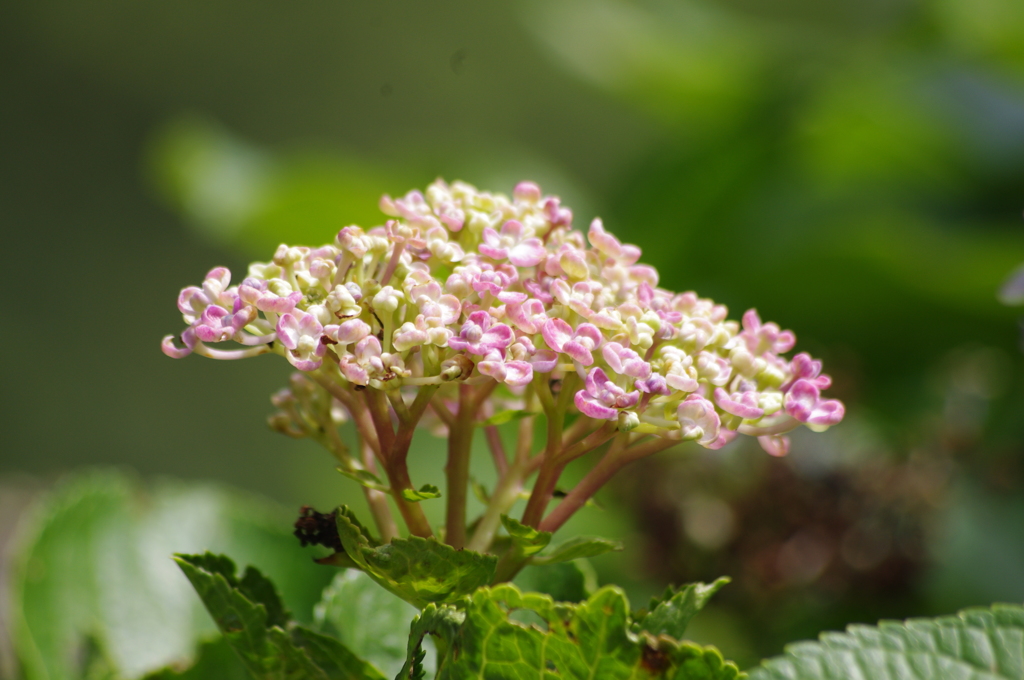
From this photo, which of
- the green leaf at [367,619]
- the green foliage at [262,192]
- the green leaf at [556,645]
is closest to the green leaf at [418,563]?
the green leaf at [556,645]

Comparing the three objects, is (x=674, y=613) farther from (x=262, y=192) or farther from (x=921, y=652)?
(x=262, y=192)

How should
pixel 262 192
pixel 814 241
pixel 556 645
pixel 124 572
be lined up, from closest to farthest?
pixel 556 645 → pixel 124 572 → pixel 814 241 → pixel 262 192

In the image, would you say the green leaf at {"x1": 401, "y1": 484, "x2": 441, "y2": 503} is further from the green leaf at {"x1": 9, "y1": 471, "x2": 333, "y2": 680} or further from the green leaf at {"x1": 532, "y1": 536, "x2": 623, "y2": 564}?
the green leaf at {"x1": 9, "y1": 471, "x2": 333, "y2": 680}

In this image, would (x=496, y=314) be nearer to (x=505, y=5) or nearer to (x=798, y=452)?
(x=798, y=452)

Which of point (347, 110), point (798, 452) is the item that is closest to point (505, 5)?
point (347, 110)

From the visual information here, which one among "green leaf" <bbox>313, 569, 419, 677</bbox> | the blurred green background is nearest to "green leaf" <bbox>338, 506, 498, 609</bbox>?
"green leaf" <bbox>313, 569, 419, 677</bbox>

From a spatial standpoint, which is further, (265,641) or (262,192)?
(262,192)

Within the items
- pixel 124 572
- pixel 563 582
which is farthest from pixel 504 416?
pixel 124 572
